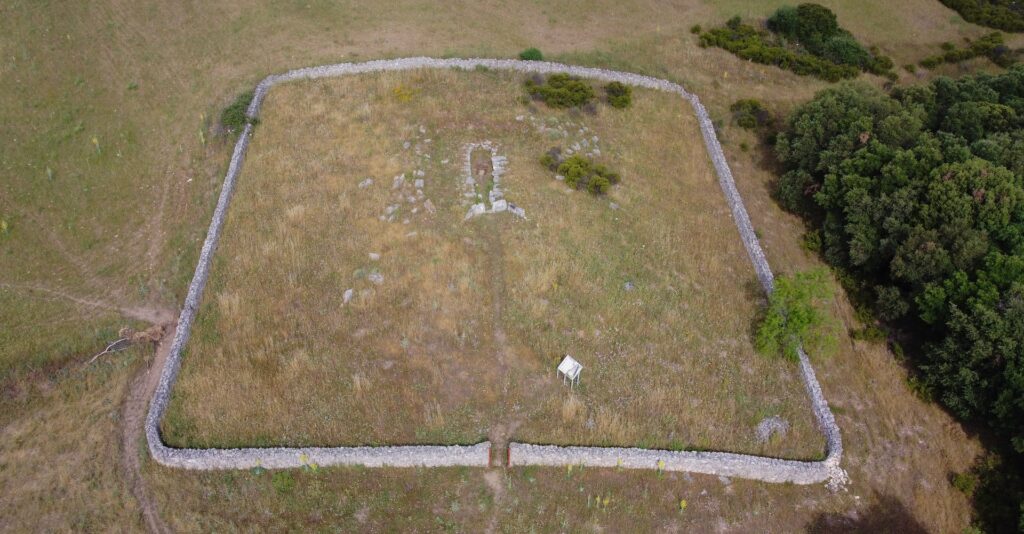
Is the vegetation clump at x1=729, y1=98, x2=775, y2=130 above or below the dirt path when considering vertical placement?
above

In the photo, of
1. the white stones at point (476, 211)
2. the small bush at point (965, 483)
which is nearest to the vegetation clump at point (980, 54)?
the small bush at point (965, 483)

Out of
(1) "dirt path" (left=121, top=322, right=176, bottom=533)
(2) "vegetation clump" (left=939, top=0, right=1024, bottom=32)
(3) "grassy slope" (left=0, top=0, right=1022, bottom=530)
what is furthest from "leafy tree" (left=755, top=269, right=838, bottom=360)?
(2) "vegetation clump" (left=939, top=0, right=1024, bottom=32)

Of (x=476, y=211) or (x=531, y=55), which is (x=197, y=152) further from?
(x=531, y=55)

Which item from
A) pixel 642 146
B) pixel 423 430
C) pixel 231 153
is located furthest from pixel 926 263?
pixel 231 153

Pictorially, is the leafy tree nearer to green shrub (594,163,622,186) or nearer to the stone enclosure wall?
the stone enclosure wall

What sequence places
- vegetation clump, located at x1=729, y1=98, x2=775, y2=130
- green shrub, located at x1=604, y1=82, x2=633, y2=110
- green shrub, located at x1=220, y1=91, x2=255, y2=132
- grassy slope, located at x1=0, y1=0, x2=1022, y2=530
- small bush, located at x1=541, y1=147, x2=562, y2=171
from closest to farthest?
1. grassy slope, located at x1=0, y1=0, x2=1022, y2=530
2. small bush, located at x1=541, y1=147, x2=562, y2=171
3. green shrub, located at x1=220, y1=91, x2=255, y2=132
4. green shrub, located at x1=604, y1=82, x2=633, y2=110
5. vegetation clump, located at x1=729, y1=98, x2=775, y2=130
